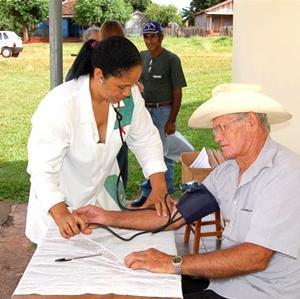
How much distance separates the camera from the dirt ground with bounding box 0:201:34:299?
3434mm

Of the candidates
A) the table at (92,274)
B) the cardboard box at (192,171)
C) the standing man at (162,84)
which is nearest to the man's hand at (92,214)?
the table at (92,274)

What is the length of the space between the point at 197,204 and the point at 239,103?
49cm

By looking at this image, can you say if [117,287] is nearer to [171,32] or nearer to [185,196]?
[185,196]

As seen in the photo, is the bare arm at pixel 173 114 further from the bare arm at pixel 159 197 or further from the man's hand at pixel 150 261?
the man's hand at pixel 150 261

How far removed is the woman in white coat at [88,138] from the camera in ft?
6.38

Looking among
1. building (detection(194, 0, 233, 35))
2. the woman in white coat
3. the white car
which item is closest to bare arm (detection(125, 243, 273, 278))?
the woman in white coat

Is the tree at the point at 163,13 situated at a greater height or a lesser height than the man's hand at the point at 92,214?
greater

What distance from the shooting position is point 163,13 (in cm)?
3173

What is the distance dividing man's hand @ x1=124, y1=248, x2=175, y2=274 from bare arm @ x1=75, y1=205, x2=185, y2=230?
0.33 meters

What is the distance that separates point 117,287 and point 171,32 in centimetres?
2482

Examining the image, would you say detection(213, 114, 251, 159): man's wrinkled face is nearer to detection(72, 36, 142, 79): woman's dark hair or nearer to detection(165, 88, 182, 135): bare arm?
detection(72, 36, 142, 79): woman's dark hair

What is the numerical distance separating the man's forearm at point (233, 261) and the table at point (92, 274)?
0.33ft

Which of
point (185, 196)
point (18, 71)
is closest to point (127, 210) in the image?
point (185, 196)

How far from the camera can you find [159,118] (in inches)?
193
